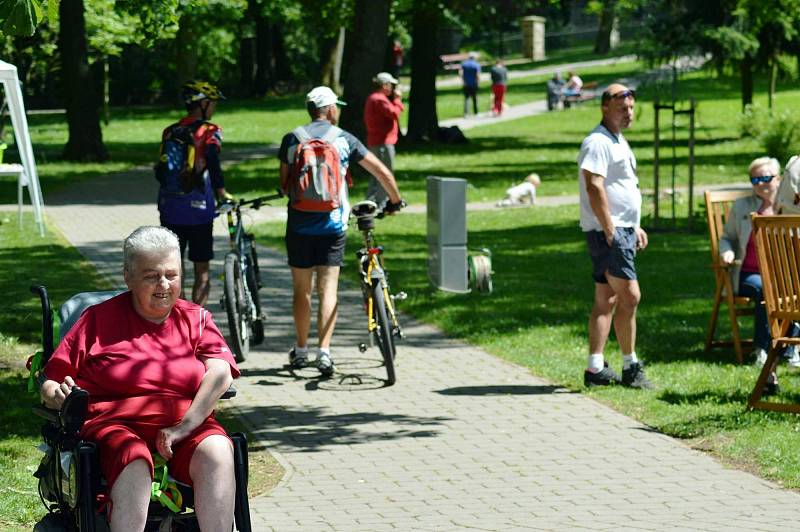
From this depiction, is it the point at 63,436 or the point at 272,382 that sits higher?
the point at 63,436

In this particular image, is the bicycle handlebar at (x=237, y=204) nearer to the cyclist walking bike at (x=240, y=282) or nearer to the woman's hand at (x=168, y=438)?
the cyclist walking bike at (x=240, y=282)

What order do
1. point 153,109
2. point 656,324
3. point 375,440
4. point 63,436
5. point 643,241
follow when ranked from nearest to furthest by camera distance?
1. point 63,436
2. point 375,440
3. point 643,241
4. point 656,324
5. point 153,109

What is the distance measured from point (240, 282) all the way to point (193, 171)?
2.90 feet

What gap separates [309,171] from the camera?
9.77 meters

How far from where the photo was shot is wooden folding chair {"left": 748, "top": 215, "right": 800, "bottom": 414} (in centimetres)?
895

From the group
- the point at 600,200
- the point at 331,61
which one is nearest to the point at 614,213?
the point at 600,200

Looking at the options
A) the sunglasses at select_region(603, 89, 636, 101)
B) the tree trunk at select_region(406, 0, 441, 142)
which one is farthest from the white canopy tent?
the tree trunk at select_region(406, 0, 441, 142)

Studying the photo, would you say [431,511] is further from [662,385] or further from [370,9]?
[370,9]

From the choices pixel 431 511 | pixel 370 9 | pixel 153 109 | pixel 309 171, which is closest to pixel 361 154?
pixel 309 171

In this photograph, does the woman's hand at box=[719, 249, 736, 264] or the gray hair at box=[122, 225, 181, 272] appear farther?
the woman's hand at box=[719, 249, 736, 264]

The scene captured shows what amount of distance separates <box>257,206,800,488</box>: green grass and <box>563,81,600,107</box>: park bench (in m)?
26.5

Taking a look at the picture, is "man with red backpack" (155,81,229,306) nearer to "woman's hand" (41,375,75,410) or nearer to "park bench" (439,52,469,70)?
"woman's hand" (41,375,75,410)

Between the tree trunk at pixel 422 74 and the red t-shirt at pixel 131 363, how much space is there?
95.3 ft

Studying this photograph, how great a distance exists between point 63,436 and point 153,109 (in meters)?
50.4
